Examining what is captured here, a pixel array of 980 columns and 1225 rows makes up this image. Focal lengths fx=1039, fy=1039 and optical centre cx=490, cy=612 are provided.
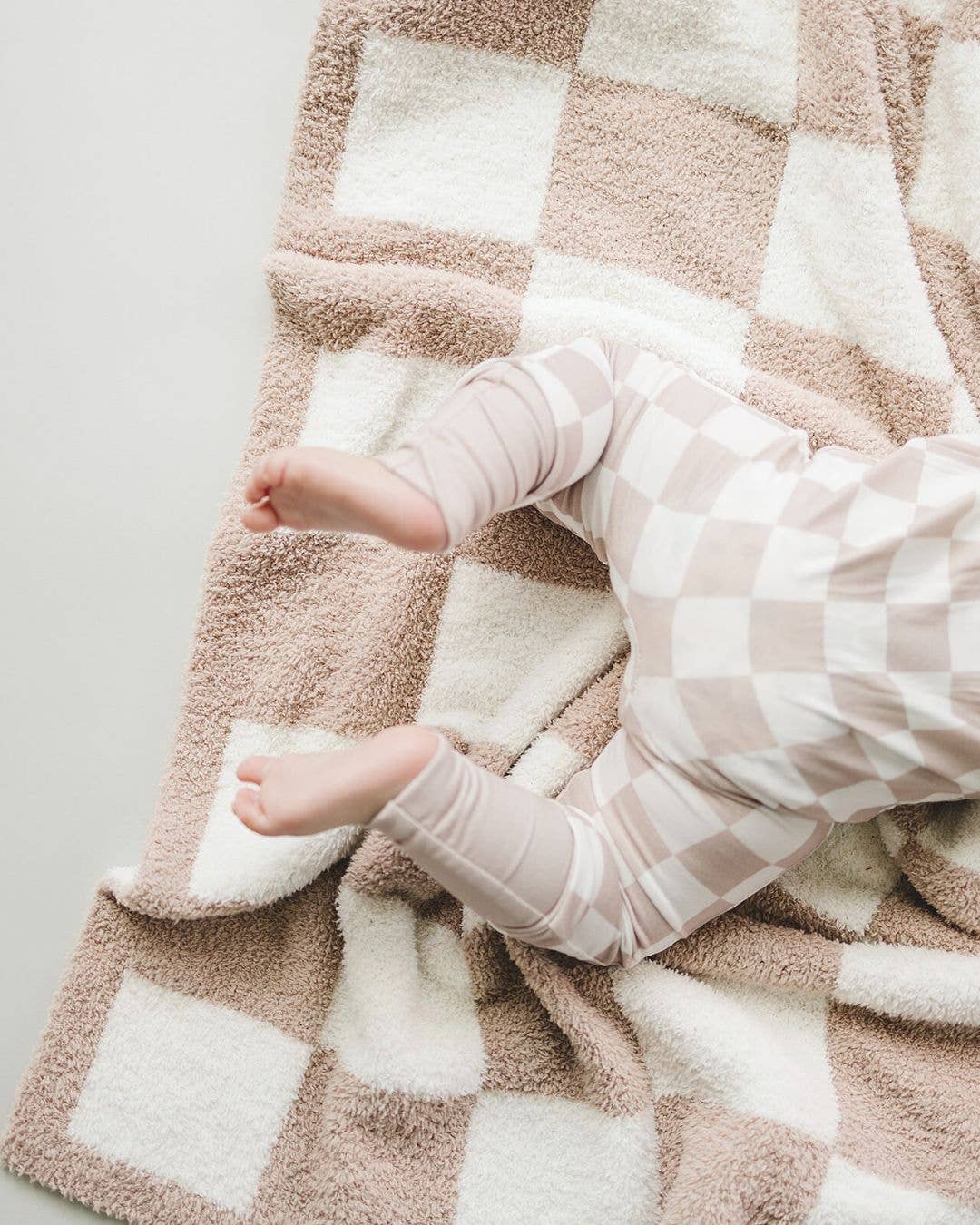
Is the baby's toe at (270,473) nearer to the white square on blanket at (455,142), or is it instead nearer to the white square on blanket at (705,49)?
the white square on blanket at (455,142)

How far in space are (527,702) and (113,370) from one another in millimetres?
476

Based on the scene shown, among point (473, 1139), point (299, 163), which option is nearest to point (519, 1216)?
point (473, 1139)

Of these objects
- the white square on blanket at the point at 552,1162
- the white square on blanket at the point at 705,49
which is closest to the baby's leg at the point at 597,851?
the white square on blanket at the point at 552,1162

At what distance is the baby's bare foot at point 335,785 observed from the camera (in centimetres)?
71

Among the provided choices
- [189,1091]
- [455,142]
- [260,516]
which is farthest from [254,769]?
[455,142]

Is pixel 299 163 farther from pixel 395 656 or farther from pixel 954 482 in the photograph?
pixel 954 482

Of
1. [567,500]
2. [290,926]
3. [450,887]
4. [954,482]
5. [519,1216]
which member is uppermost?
[954,482]

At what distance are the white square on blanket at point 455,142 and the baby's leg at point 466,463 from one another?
20 centimetres

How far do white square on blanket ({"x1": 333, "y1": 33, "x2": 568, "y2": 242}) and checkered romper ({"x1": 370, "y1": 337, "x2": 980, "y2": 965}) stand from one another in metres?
0.20

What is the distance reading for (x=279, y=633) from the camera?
0.91 m

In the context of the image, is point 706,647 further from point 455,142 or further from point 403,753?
point 455,142

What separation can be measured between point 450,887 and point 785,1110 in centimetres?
33

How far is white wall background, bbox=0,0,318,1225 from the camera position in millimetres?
910

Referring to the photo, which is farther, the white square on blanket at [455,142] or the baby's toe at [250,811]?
the white square on blanket at [455,142]
